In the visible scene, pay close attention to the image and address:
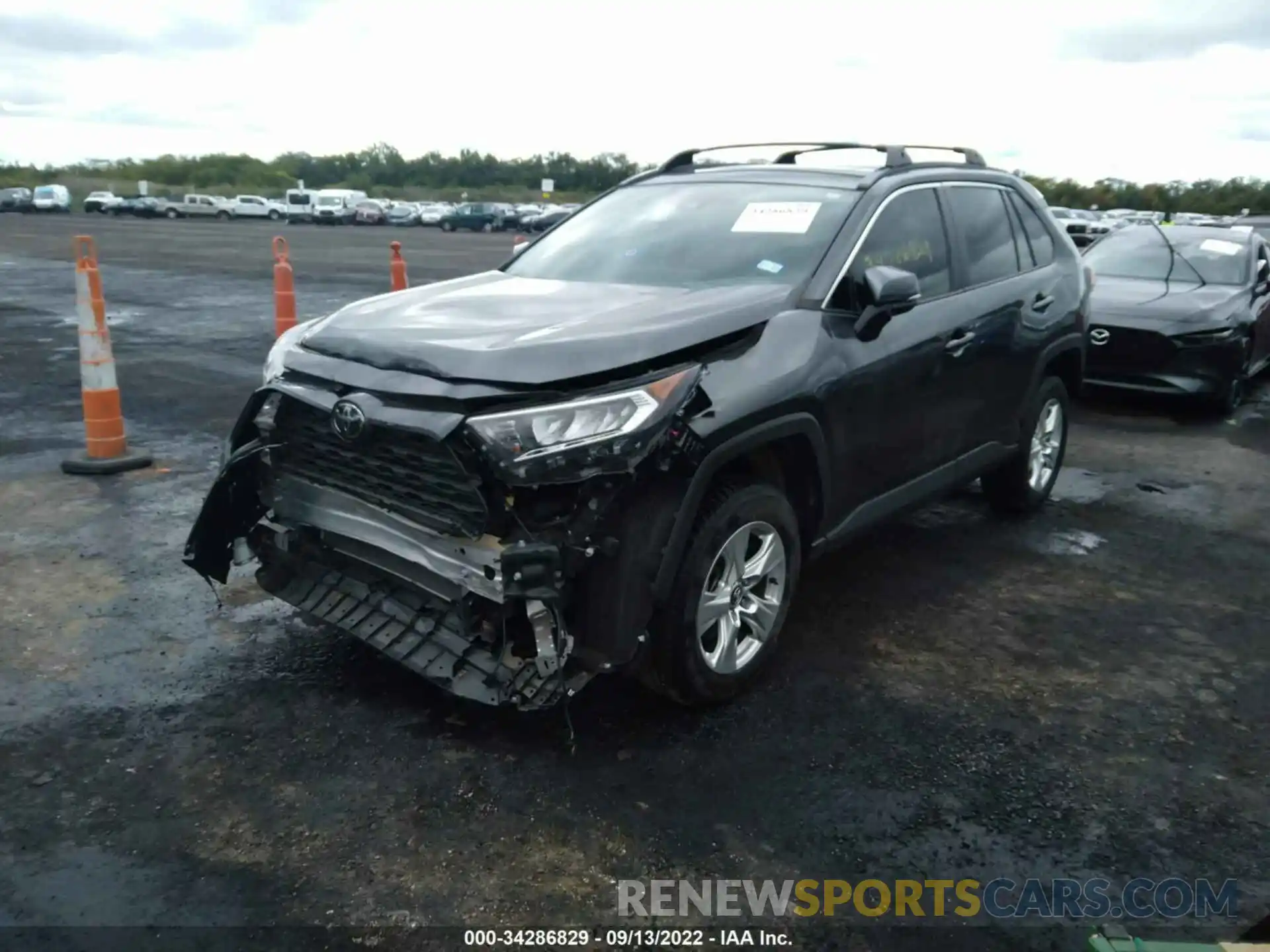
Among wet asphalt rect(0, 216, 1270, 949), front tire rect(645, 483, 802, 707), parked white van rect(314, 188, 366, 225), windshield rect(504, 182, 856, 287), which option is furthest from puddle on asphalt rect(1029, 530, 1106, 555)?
parked white van rect(314, 188, 366, 225)

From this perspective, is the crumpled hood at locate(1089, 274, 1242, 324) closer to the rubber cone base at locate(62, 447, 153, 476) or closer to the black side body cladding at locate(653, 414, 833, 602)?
the black side body cladding at locate(653, 414, 833, 602)

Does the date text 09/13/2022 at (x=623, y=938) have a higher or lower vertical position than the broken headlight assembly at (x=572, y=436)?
lower

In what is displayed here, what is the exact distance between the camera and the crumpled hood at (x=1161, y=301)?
29.5 ft

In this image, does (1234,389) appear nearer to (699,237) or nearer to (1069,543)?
(1069,543)

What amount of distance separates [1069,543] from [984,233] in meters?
1.77

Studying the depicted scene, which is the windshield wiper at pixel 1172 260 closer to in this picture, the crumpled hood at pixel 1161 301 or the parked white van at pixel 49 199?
the crumpled hood at pixel 1161 301

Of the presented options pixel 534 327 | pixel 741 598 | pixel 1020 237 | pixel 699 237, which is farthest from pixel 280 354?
pixel 1020 237

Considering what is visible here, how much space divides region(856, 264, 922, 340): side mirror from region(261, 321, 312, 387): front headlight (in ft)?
7.06

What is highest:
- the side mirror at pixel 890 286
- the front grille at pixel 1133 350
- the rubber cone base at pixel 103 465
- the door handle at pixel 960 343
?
the side mirror at pixel 890 286

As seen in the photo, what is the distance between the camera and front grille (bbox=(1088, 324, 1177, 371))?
8859mm

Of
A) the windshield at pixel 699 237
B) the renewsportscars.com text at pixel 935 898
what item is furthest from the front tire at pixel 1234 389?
the renewsportscars.com text at pixel 935 898

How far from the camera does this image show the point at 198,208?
62.4 m

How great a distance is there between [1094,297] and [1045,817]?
293 inches

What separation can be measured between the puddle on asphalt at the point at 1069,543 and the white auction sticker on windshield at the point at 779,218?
7.87ft
